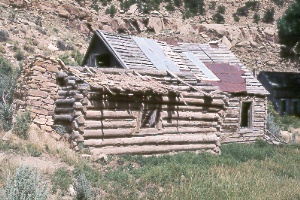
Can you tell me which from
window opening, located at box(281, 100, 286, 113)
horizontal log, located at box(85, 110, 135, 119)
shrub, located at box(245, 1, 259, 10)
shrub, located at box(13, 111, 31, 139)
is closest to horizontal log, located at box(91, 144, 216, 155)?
horizontal log, located at box(85, 110, 135, 119)

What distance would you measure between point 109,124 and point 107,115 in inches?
11.3

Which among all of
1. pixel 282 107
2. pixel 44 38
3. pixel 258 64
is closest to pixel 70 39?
pixel 44 38

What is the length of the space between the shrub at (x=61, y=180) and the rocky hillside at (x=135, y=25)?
1849 centimetres

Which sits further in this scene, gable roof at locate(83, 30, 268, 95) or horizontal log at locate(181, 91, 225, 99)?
gable roof at locate(83, 30, 268, 95)

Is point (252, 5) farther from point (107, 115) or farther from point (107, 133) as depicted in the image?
point (107, 133)

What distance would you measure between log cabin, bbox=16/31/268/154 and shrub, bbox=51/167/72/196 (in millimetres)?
2587

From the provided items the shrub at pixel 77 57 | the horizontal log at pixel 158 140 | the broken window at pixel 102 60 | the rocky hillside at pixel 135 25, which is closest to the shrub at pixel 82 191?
the horizontal log at pixel 158 140

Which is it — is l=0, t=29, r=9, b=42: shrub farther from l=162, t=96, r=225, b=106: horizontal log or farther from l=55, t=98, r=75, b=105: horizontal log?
l=162, t=96, r=225, b=106: horizontal log

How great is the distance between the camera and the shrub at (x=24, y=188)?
6062mm

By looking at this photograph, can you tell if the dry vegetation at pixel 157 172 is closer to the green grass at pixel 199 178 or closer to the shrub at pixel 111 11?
the green grass at pixel 199 178

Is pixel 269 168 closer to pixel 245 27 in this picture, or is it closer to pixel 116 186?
pixel 116 186

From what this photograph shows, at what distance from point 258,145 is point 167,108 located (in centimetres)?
656

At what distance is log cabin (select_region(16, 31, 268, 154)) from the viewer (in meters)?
12.4

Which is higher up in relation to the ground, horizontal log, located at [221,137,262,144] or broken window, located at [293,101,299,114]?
broken window, located at [293,101,299,114]
